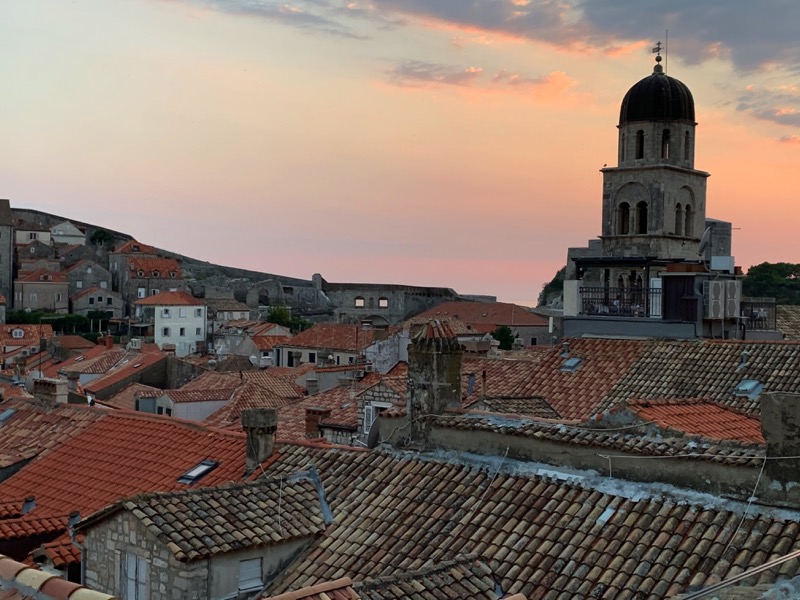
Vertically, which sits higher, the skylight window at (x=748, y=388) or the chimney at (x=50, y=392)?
the skylight window at (x=748, y=388)

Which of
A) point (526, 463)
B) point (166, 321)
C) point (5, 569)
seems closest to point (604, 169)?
point (526, 463)

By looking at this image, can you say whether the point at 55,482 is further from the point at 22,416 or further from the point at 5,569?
the point at 5,569

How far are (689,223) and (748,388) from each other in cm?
2147

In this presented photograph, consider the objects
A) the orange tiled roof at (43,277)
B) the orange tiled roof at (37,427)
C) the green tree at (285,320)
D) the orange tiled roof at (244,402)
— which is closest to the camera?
the orange tiled roof at (37,427)

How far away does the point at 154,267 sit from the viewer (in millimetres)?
96188

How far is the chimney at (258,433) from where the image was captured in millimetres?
11625

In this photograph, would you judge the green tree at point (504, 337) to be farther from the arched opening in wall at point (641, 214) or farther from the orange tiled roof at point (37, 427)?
the orange tiled roof at point (37, 427)

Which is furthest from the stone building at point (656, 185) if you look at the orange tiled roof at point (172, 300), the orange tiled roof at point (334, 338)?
the orange tiled roof at point (172, 300)

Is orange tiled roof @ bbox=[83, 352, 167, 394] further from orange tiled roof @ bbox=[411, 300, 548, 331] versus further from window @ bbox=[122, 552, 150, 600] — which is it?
orange tiled roof @ bbox=[411, 300, 548, 331]

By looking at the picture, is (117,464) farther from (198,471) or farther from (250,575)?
(250,575)

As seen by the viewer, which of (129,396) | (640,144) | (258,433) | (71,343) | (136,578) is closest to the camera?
(136,578)

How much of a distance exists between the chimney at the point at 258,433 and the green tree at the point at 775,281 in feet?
205

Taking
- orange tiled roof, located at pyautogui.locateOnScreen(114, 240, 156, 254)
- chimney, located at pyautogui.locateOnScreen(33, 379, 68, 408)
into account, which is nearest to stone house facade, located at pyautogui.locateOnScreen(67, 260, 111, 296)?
orange tiled roof, located at pyautogui.locateOnScreen(114, 240, 156, 254)

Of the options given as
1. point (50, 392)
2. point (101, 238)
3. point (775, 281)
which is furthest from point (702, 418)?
point (101, 238)
